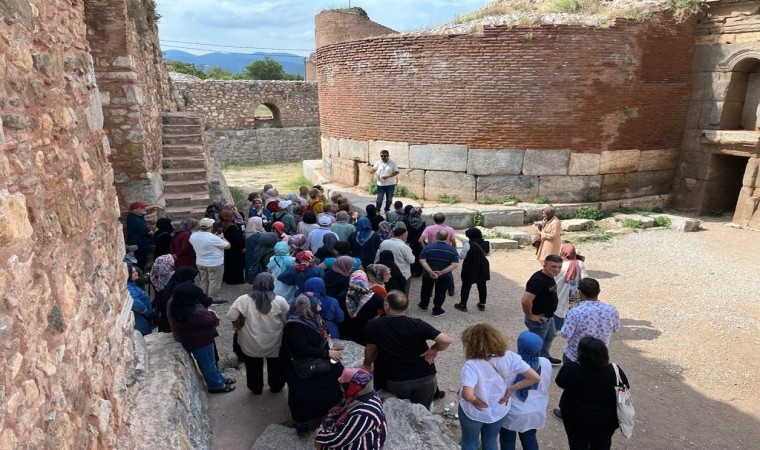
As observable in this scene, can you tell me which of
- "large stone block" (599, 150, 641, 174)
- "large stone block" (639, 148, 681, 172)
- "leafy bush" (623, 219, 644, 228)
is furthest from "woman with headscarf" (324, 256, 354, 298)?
"large stone block" (639, 148, 681, 172)

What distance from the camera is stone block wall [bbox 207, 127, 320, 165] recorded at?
22.7 meters

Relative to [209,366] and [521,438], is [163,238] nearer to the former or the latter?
[209,366]

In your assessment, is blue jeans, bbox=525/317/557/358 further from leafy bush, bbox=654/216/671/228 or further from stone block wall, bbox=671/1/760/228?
stone block wall, bbox=671/1/760/228

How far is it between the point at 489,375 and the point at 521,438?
2.68 feet

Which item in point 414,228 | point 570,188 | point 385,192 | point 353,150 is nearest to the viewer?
point 414,228

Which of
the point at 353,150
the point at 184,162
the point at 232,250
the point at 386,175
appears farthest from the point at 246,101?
the point at 232,250

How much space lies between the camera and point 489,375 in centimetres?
362

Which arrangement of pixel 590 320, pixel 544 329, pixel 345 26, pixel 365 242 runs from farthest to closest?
1. pixel 345 26
2. pixel 365 242
3. pixel 544 329
4. pixel 590 320

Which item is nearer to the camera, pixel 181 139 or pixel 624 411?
pixel 624 411

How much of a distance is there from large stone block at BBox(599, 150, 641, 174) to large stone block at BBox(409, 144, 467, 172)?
3.36 m

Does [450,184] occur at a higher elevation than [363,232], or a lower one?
lower

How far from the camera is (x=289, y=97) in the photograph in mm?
23750

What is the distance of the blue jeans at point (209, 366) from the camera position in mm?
4562

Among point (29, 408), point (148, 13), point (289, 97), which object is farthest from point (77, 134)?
point (289, 97)
